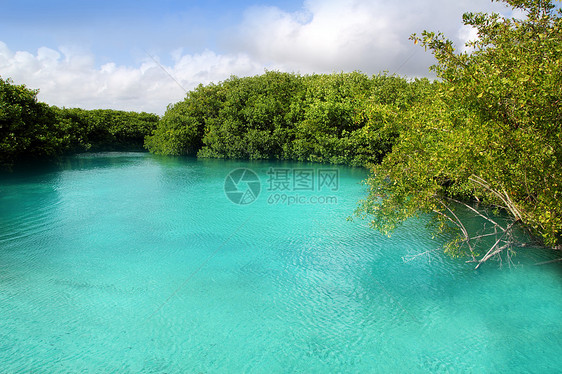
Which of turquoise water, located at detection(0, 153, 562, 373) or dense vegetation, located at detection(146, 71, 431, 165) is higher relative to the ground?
dense vegetation, located at detection(146, 71, 431, 165)

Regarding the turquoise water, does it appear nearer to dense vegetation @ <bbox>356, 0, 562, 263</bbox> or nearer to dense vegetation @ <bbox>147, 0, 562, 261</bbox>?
dense vegetation @ <bbox>147, 0, 562, 261</bbox>

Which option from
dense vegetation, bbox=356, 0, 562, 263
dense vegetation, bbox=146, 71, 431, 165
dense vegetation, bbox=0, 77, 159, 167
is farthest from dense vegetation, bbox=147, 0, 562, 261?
dense vegetation, bbox=0, 77, 159, 167

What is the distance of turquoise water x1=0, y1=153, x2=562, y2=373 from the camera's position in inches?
227

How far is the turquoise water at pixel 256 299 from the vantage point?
18.9ft

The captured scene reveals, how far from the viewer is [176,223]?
12828 mm

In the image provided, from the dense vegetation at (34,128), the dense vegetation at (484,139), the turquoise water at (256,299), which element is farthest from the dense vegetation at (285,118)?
the turquoise water at (256,299)

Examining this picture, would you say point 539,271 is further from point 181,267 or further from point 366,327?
point 181,267

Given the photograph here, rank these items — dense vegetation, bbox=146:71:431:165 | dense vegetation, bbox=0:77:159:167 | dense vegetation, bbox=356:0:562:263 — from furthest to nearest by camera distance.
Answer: dense vegetation, bbox=146:71:431:165
dense vegetation, bbox=0:77:159:167
dense vegetation, bbox=356:0:562:263

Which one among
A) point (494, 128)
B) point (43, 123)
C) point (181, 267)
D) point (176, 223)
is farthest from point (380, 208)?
point (43, 123)

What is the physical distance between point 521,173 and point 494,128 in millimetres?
950

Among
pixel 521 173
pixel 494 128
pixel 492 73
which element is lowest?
pixel 521 173

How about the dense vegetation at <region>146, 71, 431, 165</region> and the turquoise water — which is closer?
the turquoise water

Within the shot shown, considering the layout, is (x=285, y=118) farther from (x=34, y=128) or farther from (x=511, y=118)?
(x=511, y=118)

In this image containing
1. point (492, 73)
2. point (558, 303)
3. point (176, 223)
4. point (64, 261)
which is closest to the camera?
point (492, 73)
